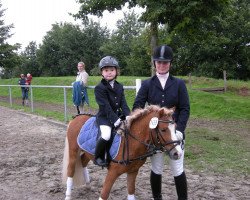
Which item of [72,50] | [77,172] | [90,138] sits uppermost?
[72,50]

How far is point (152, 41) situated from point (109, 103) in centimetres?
644

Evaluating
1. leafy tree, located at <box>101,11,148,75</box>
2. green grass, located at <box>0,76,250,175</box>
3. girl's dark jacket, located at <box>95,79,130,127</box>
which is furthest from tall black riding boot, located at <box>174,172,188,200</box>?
leafy tree, located at <box>101,11,148,75</box>

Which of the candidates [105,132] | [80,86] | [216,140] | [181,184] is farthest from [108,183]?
[80,86]

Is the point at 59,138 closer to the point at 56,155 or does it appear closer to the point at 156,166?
the point at 56,155

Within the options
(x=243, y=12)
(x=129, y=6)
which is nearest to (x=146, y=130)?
(x=129, y=6)

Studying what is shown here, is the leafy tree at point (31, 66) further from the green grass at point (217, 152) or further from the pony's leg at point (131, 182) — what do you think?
the pony's leg at point (131, 182)

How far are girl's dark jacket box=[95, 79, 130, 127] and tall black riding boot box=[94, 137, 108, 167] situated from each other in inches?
8.6

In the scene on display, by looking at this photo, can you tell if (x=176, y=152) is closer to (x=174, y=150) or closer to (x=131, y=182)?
(x=174, y=150)

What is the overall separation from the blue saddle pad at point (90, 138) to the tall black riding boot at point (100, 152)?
0.33ft

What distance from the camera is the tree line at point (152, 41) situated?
8.88 metres

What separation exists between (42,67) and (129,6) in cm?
4496

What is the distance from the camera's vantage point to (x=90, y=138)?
429cm

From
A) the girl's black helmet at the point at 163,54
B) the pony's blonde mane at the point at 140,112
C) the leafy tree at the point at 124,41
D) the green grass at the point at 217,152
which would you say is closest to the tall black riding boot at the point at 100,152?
the pony's blonde mane at the point at 140,112

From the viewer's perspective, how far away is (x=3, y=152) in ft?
24.9
